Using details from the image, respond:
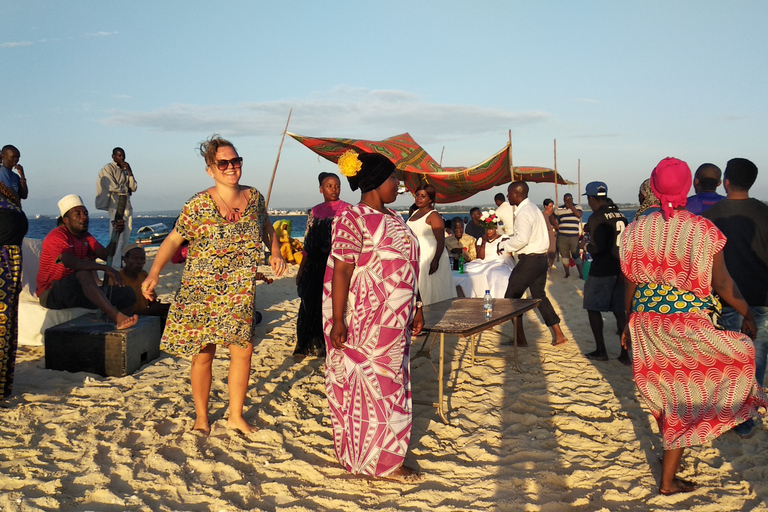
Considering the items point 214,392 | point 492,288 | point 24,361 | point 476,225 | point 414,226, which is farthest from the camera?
point 476,225

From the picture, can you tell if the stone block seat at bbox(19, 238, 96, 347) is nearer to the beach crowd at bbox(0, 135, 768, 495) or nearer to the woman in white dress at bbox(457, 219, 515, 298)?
the beach crowd at bbox(0, 135, 768, 495)

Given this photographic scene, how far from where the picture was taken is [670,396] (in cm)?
296

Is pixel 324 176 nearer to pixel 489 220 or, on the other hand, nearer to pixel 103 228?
pixel 489 220

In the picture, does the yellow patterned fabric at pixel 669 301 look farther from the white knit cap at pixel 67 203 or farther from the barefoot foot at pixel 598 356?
the white knit cap at pixel 67 203

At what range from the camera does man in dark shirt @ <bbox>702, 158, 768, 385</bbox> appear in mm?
3885

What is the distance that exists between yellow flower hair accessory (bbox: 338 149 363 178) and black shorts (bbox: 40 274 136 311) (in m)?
3.81

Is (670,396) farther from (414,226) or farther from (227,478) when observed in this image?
(414,226)

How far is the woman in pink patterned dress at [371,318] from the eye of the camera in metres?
3.09

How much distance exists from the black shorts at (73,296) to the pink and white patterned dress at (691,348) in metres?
5.19

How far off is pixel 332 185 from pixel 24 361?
3536 millimetres

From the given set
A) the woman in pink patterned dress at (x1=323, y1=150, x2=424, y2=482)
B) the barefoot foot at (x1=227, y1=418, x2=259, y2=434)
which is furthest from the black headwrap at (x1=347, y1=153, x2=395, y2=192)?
the barefoot foot at (x1=227, y1=418, x2=259, y2=434)

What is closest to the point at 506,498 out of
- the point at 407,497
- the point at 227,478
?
the point at 407,497

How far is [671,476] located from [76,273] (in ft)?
18.2

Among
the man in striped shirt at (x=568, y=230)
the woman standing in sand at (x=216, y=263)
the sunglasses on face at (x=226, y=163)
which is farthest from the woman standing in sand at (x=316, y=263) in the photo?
the man in striped shirt at (x=568, y=230)
